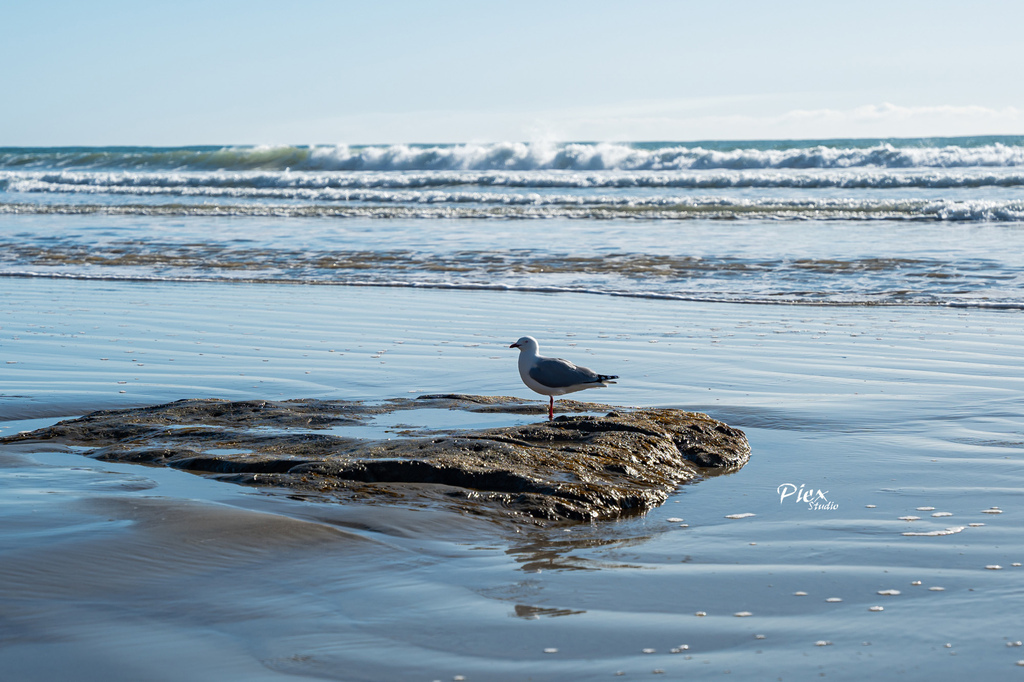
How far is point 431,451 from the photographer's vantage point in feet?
16.2

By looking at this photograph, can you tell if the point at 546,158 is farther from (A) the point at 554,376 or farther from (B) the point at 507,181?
(A) the point at 554,376

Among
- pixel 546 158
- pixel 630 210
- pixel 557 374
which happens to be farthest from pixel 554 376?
pixel 546 158

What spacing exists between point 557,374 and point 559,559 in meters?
2.23

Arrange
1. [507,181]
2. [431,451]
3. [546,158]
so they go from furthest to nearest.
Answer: [546,158], [507,181], [431,451]

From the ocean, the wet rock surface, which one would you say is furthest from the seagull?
the ocean

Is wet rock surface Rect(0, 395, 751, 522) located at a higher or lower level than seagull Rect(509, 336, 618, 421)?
lower

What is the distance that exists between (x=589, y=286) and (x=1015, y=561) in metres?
9.49

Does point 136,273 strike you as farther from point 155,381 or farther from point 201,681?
point 201,681

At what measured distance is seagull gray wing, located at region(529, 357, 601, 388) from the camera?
6.00 meters

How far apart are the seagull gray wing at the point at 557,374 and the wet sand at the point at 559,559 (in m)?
0.94

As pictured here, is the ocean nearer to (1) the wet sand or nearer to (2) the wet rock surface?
(1) the wet sand

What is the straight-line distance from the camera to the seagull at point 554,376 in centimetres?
600

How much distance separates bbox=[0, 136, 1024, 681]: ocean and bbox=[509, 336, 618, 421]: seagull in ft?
2.07

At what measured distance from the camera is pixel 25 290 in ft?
42.0
